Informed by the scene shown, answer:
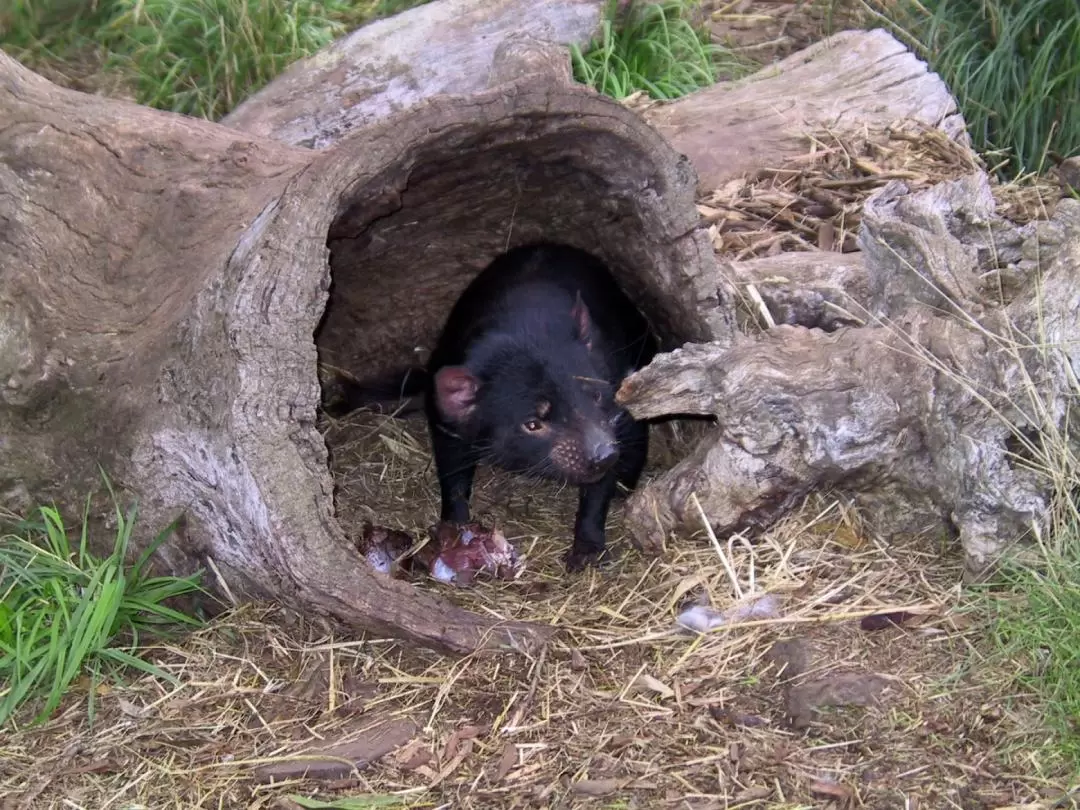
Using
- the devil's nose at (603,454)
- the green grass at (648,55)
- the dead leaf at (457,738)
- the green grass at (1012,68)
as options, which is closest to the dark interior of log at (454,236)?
the devil's nose at (603,454)

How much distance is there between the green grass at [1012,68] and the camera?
4.97 m

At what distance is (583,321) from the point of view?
355 centimetres

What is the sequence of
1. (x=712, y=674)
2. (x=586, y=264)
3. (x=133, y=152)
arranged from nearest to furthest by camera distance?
(x=712, y=674)
(x=133, y=152)
(x=586, y=264)

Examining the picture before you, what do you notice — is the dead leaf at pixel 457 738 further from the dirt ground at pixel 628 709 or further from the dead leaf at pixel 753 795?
the dead leaf at pixel 753 795

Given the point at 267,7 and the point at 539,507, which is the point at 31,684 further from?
the point at 267,7

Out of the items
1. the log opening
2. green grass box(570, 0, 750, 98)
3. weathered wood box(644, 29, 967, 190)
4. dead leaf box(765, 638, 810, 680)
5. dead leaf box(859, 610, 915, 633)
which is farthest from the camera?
green grass box(570, 0, 750, 98)

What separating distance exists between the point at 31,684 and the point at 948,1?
16.1 feet

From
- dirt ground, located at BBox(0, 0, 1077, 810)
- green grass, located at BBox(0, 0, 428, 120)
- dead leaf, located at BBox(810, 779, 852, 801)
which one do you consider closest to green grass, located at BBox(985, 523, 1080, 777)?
dirt ground, located at BBox(0, 0, 1077, 810)

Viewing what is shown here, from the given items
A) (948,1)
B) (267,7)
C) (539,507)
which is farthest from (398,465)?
(948,1)

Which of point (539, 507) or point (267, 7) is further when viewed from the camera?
point (267, 7)

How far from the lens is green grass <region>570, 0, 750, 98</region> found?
215 inches

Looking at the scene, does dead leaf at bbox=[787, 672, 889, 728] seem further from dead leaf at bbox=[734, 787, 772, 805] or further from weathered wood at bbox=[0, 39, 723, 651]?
weathered wood at bbox=[0, 39, 723, 651]

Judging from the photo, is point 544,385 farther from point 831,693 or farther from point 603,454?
point 831,693

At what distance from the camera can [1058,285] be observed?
2.75 m
